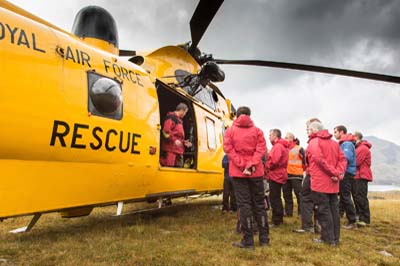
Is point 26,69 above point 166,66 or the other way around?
the other way around

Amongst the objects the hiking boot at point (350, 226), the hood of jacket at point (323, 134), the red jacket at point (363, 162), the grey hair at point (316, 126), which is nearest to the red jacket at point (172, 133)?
the grey hair at point (316, 126)

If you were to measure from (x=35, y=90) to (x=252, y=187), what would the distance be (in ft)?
10.7

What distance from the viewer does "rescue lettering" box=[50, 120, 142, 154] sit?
141 inches

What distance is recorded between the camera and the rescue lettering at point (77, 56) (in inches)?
154

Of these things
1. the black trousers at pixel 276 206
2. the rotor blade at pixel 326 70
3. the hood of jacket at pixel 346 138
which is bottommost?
the black trousers at pixel 276 206

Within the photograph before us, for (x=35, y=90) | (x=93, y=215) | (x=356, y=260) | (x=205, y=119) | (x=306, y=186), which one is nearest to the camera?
(x=35, y=90)

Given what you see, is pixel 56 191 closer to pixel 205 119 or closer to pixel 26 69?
pixel 26 69

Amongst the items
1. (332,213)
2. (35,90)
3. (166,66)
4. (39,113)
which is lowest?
(332,213)

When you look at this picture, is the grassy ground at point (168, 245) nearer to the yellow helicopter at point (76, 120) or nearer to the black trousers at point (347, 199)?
the black trousers at point (347, 199)

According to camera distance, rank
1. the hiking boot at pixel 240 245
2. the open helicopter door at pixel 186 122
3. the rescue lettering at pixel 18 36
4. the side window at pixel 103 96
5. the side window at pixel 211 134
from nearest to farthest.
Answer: the rescue lettering at pixel 18 36 < the side window at pixel 103 96 < the hiking boot at pixel 240 245 < the open helicopter door at pixel 186 122 < the side window at pixel 211 134

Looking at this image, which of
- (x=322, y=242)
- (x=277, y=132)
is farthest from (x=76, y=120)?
(x=277, y=132)

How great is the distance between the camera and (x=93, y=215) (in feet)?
23.4

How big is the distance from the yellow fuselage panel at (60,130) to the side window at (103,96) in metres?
0.09

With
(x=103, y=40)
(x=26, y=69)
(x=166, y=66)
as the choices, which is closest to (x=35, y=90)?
(x=26, y=69)
